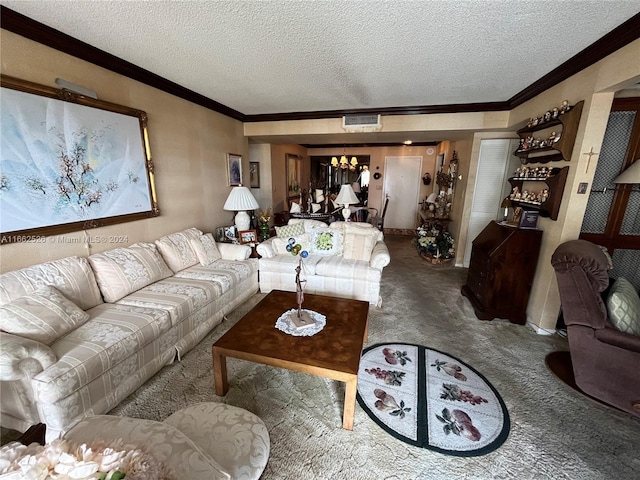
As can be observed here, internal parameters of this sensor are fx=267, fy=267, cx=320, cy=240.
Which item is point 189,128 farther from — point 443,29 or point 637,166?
point 637,166

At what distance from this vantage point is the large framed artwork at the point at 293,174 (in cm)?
657

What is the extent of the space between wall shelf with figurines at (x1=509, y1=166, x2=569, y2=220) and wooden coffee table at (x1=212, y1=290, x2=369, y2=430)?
2036 mm

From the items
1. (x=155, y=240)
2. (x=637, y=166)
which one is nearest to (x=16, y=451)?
(x=155, y=240)

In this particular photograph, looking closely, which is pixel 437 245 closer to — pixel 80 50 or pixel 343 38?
pixel 343 38

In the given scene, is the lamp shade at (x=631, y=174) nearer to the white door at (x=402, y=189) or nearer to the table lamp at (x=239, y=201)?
the table lamp at (x=239, y=201)

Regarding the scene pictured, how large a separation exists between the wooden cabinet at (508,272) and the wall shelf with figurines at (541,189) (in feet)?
0.90

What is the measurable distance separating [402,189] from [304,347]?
639 cm

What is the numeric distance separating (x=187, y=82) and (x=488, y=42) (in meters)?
2.85

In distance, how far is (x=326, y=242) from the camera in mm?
3535

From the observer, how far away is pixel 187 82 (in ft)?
9.52

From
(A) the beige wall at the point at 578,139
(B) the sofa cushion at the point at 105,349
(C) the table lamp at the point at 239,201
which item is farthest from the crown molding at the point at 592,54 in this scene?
(B) the sofa cushion at the point at 105,349

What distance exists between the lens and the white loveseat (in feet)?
10.2

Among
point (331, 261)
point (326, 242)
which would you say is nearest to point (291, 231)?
point (326, 242)

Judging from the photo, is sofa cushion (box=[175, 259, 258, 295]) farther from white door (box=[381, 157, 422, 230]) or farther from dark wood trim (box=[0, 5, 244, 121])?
white door (box=[381, 157, 422, 230])
